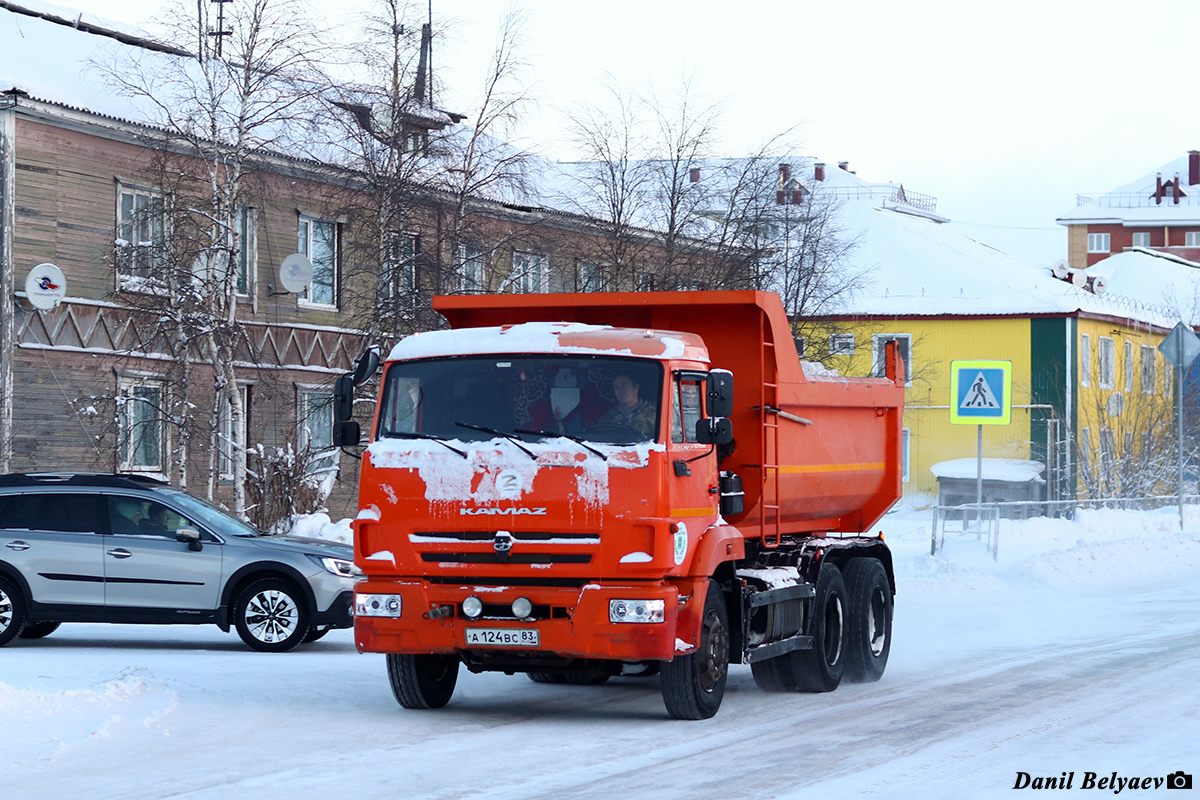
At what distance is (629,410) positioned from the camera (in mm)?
10289

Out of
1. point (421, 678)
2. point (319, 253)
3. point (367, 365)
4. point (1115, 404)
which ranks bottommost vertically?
point (421, 678)

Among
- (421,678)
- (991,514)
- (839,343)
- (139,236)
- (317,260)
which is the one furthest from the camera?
(839,343)

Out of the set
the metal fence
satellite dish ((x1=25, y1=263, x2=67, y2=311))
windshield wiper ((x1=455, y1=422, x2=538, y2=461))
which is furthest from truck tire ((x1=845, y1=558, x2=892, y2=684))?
satellite dish ((x1=25, y1=263, x2=67, y2=311))

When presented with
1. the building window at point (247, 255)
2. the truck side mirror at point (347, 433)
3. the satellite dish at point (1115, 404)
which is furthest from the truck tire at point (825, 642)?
the satellite dish at point (1115, 404)

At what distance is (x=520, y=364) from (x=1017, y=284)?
42840 mm

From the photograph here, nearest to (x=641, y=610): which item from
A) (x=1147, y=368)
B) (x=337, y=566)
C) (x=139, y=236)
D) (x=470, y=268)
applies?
(x=337, y=566)

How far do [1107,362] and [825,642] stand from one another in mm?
42117

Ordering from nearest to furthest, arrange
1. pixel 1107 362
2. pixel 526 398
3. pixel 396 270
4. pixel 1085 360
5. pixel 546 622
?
1. pixel 546 622
2. pixel 526 398
3. pixel 396 270
4. pixel 1085 360
5. pixel 1107 362

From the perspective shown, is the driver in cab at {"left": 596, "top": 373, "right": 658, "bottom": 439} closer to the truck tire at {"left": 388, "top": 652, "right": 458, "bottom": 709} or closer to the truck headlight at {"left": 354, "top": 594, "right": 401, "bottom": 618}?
the truck headlight at {"left": 354, "top": 594, "right": 401, "bottom": 618}

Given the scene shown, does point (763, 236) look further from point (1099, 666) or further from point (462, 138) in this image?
point (1099, 666)

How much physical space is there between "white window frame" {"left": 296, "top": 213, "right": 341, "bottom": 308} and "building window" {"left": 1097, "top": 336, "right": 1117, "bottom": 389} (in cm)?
2881

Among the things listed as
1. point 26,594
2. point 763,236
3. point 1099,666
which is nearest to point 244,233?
point 763,236

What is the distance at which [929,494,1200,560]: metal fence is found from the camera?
2608cm

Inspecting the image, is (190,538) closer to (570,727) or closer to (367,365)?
(367,365)
